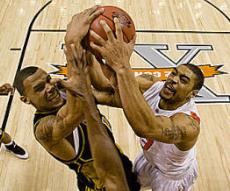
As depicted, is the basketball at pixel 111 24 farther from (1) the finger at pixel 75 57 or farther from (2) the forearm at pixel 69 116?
(2) the forearm at pixel 69 116

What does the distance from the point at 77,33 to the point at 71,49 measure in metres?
0.08

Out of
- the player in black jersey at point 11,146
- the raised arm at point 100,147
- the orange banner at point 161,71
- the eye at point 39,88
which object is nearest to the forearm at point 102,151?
the raised arm at point 100,147

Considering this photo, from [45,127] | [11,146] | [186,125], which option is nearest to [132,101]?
[186,125]

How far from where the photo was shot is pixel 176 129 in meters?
1.89

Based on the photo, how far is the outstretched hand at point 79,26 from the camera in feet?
5.48

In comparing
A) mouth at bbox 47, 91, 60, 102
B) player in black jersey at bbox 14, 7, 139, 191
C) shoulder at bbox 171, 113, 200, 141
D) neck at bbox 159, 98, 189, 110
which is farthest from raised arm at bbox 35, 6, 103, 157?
neck at bbox 159, 98, 189, 110

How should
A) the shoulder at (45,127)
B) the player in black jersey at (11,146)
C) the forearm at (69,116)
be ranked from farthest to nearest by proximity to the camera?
the player in black jersey at (11,146)
the shoulder at (45,127)
the forearm at (69,116)

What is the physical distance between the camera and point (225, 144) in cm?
351

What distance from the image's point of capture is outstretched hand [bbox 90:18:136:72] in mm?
1569

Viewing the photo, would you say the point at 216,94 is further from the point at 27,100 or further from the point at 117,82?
the point at 117,82

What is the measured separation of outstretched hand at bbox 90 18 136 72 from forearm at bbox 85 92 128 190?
0.26 m

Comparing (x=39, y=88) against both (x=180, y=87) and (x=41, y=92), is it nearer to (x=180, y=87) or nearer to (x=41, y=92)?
(x=41, y=92)

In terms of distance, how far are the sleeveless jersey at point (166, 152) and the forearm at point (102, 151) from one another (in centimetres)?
38

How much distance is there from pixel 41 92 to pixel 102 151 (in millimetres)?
573
